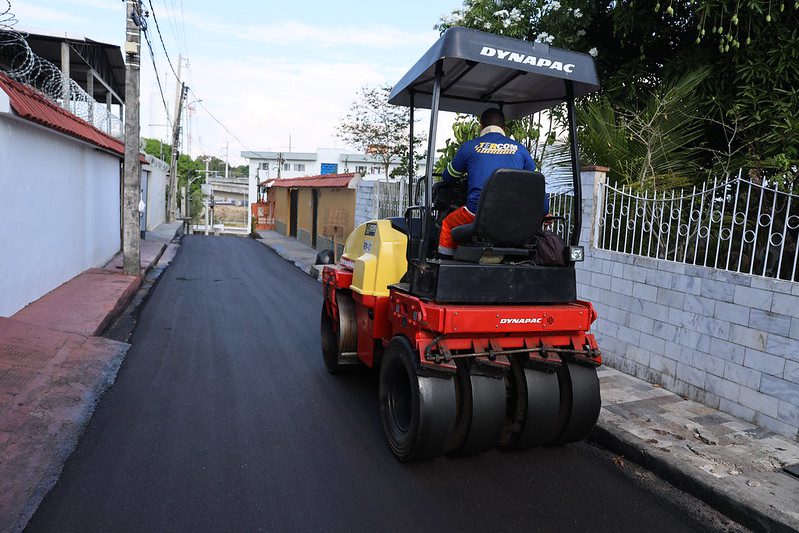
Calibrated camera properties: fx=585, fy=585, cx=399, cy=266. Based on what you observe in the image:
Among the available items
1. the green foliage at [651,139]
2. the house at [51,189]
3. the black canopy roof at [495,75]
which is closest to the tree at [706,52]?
the green foliage at [651,139]

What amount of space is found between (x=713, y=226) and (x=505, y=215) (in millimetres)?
2797

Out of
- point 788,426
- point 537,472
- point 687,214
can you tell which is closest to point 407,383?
point 537,472

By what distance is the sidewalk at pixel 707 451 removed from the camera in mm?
3537

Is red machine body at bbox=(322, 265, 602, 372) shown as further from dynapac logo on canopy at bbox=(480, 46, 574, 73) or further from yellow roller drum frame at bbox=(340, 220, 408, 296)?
dynapac logo on canopy at bbox=(480, 46, 574, 73)

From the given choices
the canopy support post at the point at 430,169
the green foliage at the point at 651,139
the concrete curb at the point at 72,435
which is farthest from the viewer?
the green foliage at the point at 651,139

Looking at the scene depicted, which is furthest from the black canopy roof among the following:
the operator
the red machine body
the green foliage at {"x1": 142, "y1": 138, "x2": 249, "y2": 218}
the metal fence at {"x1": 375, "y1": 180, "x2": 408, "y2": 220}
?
the green foliage at {"x1": 142, "y1": 138, "x2": 249, "y2": 218}

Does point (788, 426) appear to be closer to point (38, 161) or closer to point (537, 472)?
point (537, 472)

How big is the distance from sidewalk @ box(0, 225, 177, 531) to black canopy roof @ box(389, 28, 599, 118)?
3673mm

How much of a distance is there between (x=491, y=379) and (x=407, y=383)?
611mm

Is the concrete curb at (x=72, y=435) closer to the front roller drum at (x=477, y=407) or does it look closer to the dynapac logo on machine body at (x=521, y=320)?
the front roller drum at (x=477, y=407)

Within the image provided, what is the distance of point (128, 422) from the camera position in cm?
463

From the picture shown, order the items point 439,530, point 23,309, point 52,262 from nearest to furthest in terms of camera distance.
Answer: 1. point 439,530
2. point 23,309
3. point 52,262

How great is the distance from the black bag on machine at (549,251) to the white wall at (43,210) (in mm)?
6204

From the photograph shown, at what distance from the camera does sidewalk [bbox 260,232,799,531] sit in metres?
3.54
